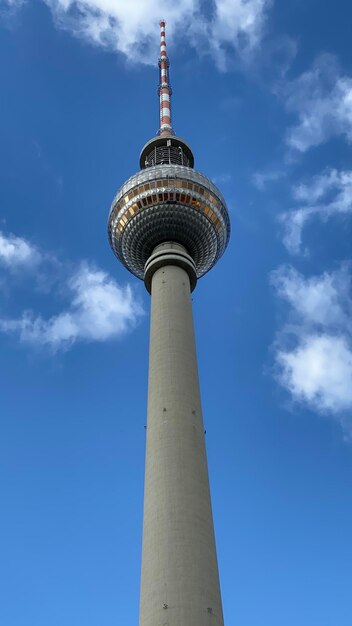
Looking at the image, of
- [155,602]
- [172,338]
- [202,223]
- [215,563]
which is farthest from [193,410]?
[202,223]

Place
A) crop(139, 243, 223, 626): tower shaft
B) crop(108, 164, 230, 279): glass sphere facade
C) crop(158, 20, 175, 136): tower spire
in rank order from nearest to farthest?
crop(139, 243, 223, 626): tower shaft → crop(108, 164, 230, 279): glass sphere facade → crop(158, 20, 175, 136): tower spire

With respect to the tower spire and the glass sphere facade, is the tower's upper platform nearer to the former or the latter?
the glass sphere facade

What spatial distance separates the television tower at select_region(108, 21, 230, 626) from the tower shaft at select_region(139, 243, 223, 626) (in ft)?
0.18

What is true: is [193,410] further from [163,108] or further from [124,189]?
[163,108]

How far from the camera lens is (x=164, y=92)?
77.2 meters

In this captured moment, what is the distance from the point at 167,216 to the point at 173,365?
17075 mm

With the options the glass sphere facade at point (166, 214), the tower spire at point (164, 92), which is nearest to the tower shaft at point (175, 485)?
the glass sphere facade at point (166, 214)

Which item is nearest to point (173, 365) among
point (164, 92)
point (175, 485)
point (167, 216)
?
point (175, 485)

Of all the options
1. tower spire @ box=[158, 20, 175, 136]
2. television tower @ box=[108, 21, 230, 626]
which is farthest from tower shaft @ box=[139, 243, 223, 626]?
tower spire @ box=[158, 20, 175, 136]

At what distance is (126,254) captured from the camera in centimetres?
6259

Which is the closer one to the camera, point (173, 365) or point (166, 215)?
point (173, 365)

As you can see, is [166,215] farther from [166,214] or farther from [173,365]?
[173,365]

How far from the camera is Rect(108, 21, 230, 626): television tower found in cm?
3625

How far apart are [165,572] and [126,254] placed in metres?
32.9
